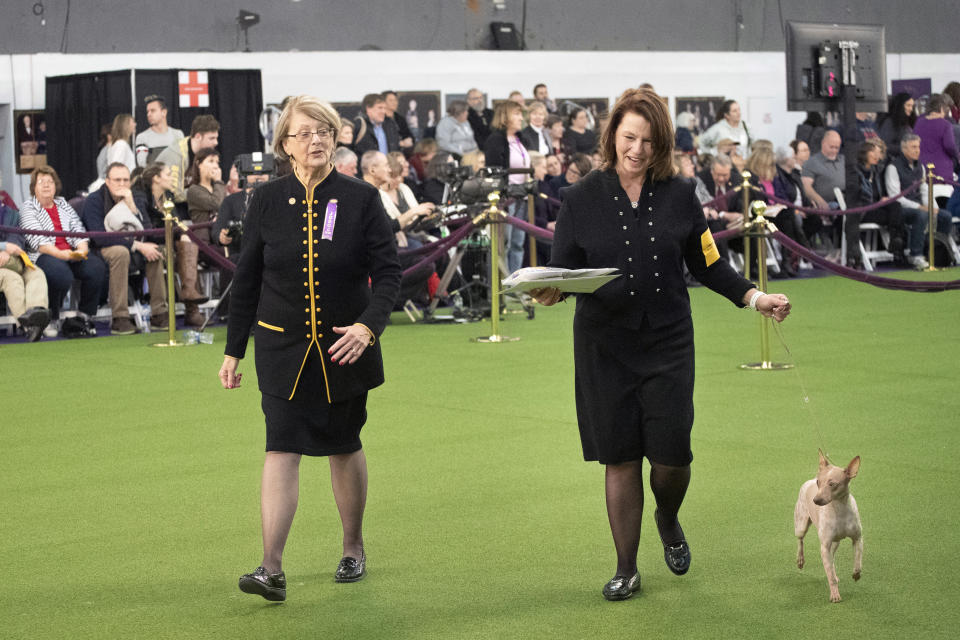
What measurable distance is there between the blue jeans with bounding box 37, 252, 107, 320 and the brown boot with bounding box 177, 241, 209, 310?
2.28ft

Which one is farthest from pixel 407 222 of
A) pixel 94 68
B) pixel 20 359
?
pixel 94 68

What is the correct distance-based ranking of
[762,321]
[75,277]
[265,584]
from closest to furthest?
[265,584], [762,321], [75,277]

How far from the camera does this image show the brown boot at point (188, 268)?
1272cm

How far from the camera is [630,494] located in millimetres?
4180

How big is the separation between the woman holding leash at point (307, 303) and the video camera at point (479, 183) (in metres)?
7.61

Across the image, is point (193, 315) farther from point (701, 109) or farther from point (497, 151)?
point (701, 109)

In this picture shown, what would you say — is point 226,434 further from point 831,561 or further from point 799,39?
point 799,39

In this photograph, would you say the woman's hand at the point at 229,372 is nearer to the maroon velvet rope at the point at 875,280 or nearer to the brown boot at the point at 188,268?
the maroon velvet rope at the point at 875,280

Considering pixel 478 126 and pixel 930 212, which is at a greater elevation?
pixel 478 126

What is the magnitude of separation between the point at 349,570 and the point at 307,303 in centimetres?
90

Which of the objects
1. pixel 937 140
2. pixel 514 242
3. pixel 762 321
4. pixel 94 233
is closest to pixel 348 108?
pixel 514 242

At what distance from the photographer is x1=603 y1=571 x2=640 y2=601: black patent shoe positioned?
4172 mm

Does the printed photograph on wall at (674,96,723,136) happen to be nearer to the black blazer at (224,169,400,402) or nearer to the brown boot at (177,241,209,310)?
the brown boot at (177,241,209,310)

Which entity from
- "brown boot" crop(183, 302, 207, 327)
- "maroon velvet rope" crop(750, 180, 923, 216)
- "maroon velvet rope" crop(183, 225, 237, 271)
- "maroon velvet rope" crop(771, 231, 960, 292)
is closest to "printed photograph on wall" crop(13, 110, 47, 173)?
"brown boot" crop(183, 302, 207, 327)
